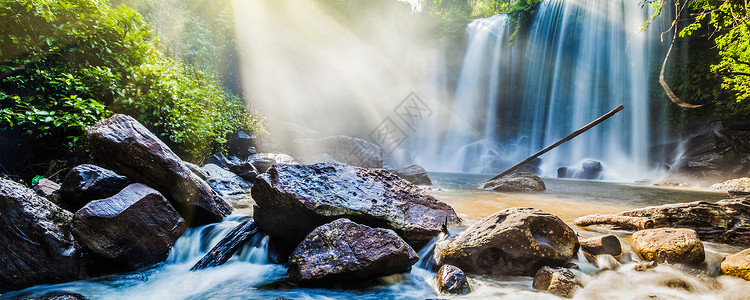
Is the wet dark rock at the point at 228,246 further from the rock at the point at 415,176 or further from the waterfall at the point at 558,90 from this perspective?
the waterfall at the point at 558,90

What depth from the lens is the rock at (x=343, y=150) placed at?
49.2ft

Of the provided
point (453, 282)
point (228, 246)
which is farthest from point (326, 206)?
point (453, 282)

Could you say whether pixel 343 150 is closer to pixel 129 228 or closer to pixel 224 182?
pixel 224 182

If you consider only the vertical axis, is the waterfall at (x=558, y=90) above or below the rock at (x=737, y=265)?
above

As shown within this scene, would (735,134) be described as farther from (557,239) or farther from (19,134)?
(19,134)

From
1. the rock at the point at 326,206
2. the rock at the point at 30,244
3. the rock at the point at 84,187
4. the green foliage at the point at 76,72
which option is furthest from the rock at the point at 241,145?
the rock at the point at 30,244

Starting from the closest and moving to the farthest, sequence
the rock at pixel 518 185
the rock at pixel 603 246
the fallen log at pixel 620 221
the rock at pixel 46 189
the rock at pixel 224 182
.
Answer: the rock at pixel 603 246 < the rock at pixel 46 189 < the fallen log at pixel 620 221 < the rock at pixel 224 182 < the rock at pixel 518 185

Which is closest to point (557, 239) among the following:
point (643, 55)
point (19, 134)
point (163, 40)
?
point (19, 134)

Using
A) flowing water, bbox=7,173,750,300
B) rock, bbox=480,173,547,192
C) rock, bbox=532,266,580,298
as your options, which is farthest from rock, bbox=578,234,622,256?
rock, bbox=480,173,547,192

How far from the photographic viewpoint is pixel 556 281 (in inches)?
102

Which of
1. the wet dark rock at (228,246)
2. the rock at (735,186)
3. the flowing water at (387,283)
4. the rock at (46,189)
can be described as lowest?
the flowing water at (387,283)

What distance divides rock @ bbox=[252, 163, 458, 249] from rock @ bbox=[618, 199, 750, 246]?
3201 millimetres

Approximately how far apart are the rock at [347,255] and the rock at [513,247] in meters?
0.56

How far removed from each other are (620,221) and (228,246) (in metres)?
5.75
